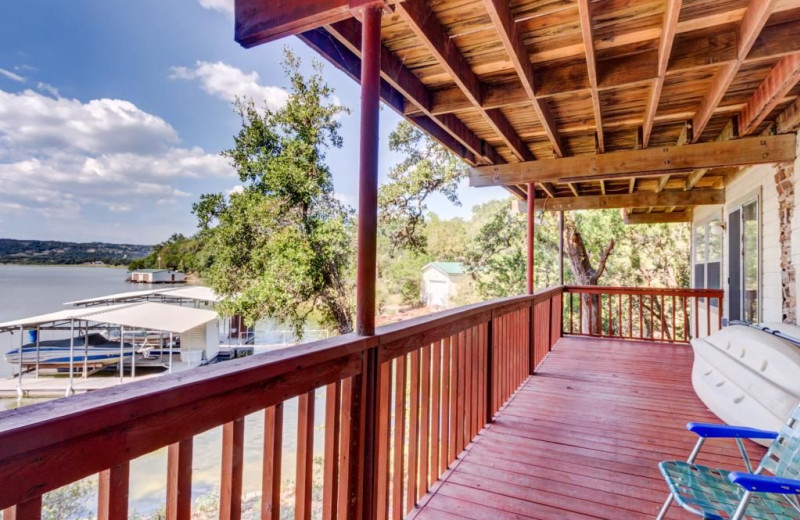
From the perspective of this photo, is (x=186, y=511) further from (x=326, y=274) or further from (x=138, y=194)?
(x=138, y=194)

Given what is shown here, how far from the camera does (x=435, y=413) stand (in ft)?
7.90

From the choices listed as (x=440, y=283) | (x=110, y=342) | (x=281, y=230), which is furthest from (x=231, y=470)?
(x=440, y=283)

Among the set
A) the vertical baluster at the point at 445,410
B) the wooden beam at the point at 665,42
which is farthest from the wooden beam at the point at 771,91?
the vertical baluster at the point at 445,410

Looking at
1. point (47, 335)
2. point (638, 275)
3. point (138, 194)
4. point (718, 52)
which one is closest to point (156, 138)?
point (138, 194)

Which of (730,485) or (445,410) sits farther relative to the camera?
(445,410)

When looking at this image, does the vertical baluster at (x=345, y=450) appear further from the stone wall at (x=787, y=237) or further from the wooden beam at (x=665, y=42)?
the stone wall at (x=787, y=237)

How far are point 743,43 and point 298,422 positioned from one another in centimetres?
308

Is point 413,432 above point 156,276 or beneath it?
beneath

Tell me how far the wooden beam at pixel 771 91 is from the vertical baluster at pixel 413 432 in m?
2.99

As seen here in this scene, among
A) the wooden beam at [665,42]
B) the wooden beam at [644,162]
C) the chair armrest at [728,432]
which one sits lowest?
the chair armrest at [728,432]

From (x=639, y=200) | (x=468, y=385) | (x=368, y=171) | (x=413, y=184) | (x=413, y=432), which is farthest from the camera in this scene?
(x=413, y=184)

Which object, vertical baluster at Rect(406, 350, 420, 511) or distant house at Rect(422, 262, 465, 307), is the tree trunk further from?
distant house at Rect(422, 262, 465, 307)

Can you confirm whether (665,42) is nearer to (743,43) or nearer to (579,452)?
(743,43)

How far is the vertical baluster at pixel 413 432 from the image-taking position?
2152 millimetres
